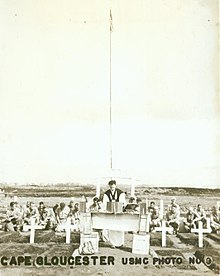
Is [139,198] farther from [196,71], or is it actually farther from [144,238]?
[196,71]

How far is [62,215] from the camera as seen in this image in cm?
154

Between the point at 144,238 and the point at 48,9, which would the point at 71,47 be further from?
→ the point at 144,238

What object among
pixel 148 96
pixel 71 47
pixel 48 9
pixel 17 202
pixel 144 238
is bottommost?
pixel 144 238

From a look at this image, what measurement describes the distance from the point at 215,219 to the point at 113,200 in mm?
363

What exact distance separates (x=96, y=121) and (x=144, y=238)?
43cm

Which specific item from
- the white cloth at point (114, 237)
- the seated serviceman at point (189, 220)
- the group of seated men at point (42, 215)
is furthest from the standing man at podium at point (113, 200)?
the seated serviceman at point (189, 220)

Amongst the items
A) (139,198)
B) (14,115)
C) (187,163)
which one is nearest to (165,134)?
(187,163)

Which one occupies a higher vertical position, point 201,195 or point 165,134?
point 165,134

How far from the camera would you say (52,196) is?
153cm

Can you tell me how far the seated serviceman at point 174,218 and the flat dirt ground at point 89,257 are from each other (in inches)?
1.2

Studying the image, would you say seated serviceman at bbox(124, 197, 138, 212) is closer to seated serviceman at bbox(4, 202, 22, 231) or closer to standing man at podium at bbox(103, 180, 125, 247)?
standing man at podium at bbox(103, 180, 125, 247)

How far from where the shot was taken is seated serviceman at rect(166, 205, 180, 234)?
5.10ft

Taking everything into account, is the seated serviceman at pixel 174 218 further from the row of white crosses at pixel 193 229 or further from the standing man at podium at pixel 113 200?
the standing man at podium at pixel 113 200

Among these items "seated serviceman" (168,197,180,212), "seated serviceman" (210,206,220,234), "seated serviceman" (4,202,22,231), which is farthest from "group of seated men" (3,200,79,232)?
"seated serviceman" (210,206,220,234)
